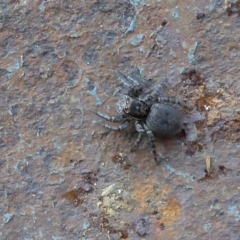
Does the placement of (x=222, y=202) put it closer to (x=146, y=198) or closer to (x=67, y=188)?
(x=146, y=198)

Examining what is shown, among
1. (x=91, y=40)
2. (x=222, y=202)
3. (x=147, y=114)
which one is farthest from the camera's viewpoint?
(x=147, y=114)

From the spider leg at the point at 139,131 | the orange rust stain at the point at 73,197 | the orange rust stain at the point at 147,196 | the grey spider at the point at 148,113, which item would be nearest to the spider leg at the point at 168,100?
the grey spider at the point at 148,113

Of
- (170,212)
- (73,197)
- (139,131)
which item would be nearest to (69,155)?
(73,197)

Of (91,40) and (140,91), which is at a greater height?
(91,40)

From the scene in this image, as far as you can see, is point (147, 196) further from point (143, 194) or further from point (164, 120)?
point (164, 120)

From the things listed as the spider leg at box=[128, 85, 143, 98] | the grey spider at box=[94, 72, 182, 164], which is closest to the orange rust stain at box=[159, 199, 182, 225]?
the grey spider at box=[94, 72, 182, 164]

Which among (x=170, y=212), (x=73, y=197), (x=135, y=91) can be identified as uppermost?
(x=135, y=91)

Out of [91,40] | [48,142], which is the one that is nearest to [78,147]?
[48,142]
